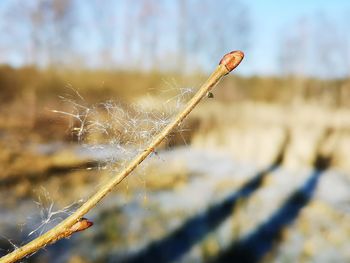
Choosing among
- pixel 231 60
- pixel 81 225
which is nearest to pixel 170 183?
pixel 81 225

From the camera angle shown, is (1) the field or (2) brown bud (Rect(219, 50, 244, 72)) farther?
(1) the field

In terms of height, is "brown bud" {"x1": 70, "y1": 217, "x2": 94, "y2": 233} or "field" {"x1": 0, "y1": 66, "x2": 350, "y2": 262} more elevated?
"brown bud" {"x1": 70, "y1": 217, "x2": 94, "y2": 233}

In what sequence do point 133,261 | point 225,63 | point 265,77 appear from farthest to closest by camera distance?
point 265,77 → point 133,261 → point 225,63

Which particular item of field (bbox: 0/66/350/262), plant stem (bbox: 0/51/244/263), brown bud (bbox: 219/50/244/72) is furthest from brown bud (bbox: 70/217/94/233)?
brown bud (bbox: 219/50/244/72)

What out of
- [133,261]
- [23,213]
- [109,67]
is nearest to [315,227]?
[133,261]

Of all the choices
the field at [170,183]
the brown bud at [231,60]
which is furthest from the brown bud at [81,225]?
the brown bud at [231,60]

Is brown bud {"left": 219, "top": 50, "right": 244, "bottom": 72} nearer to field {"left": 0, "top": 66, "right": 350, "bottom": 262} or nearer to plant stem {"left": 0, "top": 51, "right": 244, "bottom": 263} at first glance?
plant stem {"left": 0, "top": 51, "right": 244, "bottom": 263}

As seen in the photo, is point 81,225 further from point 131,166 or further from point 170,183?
point 170,183

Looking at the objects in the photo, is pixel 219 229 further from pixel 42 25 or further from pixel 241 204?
pixel 42 25
